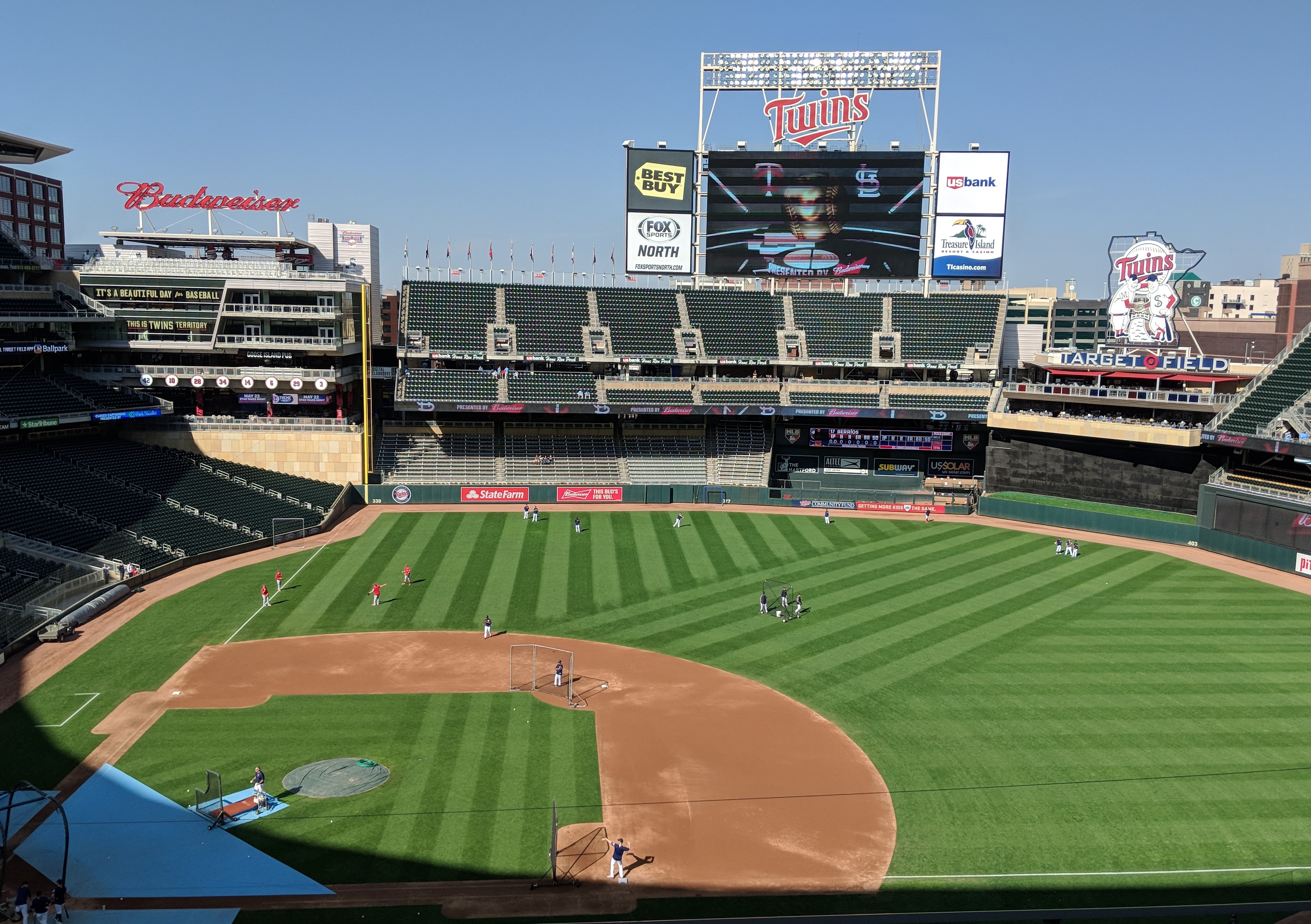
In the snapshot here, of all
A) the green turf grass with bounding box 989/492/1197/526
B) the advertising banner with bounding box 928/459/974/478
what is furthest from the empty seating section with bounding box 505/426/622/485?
the green turf grass with bounding box 989/492/1197/526

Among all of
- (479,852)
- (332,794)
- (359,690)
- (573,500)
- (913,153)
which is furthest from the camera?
(913,153)

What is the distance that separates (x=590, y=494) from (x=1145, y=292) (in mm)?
38385

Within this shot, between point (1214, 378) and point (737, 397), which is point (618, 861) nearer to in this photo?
point (737, 397)

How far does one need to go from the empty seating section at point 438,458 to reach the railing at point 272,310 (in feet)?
32.1

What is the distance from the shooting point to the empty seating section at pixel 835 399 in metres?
68.3

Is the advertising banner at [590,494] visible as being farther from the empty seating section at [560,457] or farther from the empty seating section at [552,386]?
the empty seating section at [552,386]

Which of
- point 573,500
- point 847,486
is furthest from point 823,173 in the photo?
point 573,500

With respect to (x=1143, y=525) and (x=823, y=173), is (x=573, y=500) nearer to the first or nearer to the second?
(x=823, y=173)

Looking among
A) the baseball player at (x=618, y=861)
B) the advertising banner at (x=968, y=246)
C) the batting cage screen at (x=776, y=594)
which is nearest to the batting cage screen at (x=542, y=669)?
the baseball player at (x=618, y=861)

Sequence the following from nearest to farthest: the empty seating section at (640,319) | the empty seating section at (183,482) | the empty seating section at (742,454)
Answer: the empty seating section at (183,482), the empty seating section at (742,454), the empty seating section at (640,319)

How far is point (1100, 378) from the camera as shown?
2586 inches

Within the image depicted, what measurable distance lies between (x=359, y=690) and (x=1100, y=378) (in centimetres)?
5420

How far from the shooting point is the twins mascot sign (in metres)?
60.1

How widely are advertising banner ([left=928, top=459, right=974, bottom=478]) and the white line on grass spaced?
1916 inches
